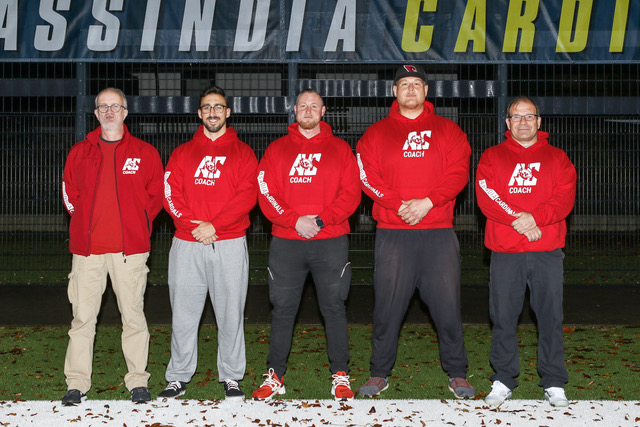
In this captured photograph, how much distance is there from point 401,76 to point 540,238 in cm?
147

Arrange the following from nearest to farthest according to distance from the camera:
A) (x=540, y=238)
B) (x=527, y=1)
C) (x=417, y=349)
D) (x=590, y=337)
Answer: (x=540, y=238) < (x=417, y=349) < (x=590, y=337) < (x=527, y=1)

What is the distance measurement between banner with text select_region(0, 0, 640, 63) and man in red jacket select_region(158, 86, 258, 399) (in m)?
4.02

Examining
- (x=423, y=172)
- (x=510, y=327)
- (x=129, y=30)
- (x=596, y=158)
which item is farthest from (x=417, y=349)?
(x=129, y=30)

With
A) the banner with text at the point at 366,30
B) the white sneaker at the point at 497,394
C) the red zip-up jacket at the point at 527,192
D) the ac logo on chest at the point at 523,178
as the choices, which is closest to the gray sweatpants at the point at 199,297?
the white sneaker at the point at 497,394

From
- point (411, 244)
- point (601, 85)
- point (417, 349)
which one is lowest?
point (417, 349)

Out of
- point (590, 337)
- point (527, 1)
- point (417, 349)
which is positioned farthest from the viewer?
point (527, 1)

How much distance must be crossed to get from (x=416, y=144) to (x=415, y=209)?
18.9 inches

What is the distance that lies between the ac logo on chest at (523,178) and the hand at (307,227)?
1.36 meters

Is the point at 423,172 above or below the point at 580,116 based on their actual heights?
below

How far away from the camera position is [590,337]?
6.32 meters

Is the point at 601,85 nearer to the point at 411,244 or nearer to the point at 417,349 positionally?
the point at 417,349

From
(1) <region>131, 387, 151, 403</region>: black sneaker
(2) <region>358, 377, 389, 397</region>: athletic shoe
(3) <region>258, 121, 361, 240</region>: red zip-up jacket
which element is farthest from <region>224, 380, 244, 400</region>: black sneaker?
(3) <region>258, 121, 361, 240</region>: red zip-up jacket

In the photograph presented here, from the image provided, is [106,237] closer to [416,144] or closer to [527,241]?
[416,144]

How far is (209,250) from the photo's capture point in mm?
4602
